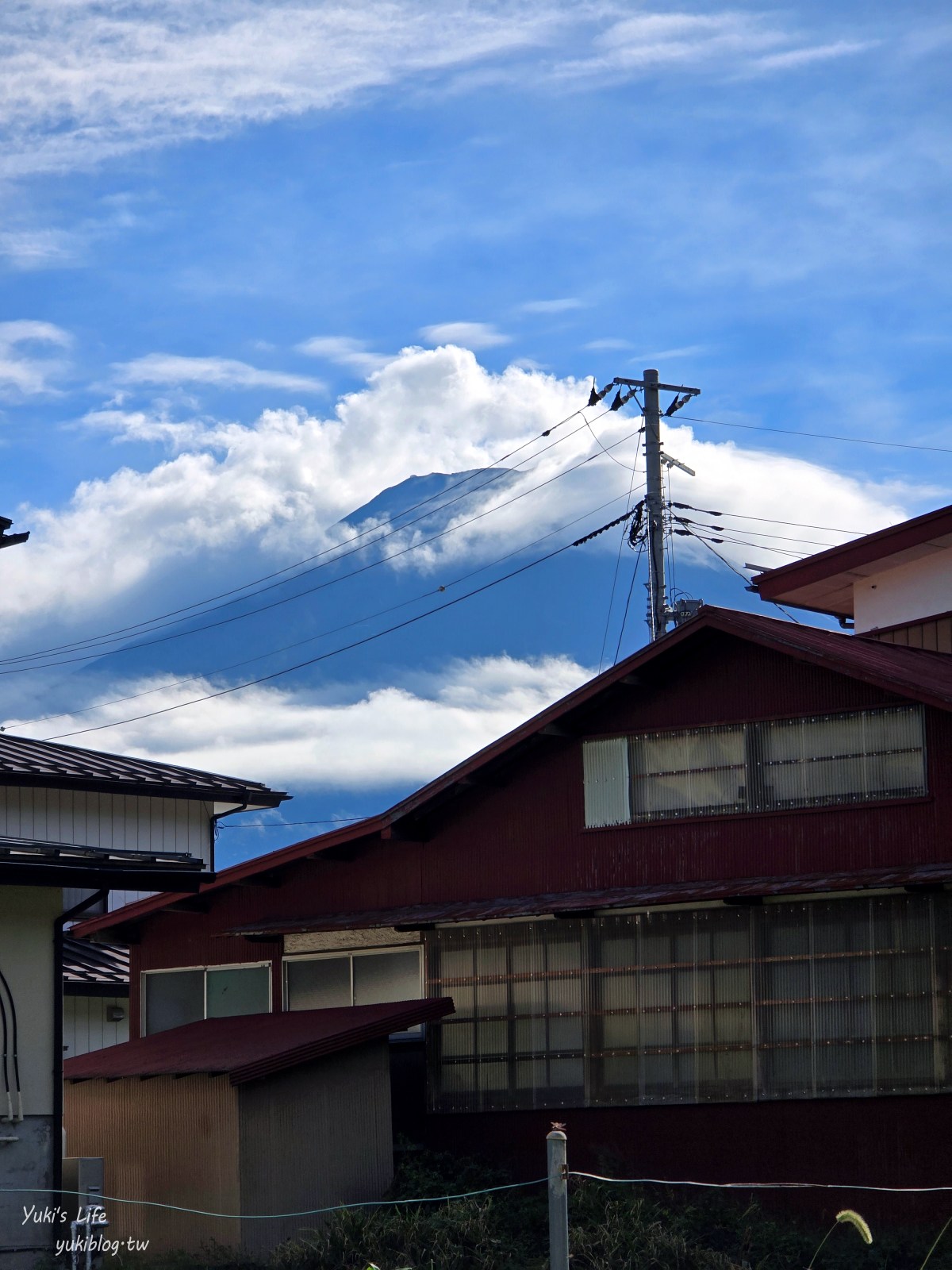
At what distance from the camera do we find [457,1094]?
20578 mm

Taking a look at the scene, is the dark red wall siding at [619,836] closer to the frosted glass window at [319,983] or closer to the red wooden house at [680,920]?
the red wooden house at [680,920]

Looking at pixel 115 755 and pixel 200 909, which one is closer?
pixel 115 755

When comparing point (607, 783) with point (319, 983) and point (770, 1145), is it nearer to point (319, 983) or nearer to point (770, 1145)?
point (770, 1145)

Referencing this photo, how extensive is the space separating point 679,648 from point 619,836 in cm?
234

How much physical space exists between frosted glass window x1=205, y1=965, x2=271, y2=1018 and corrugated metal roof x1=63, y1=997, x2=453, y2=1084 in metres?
0.74

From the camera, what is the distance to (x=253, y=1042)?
63.7ft

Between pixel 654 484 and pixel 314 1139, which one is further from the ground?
pixel 654 484

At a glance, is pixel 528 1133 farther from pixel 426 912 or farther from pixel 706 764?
pixel 706 764

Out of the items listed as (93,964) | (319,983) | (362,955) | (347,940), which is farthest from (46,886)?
(93,964)

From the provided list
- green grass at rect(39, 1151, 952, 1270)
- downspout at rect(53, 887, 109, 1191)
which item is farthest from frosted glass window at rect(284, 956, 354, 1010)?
downspout at rect(53, 887, 109, 1191)

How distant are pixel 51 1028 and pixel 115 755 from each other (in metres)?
3.35

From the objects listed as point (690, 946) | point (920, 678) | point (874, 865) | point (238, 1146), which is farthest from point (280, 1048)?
point (920, 678)

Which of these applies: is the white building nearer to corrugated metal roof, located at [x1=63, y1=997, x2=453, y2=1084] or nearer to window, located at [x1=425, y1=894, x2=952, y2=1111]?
corrugated metal roof, located at [x1=63, y1=997, x2=453, y2=1084]

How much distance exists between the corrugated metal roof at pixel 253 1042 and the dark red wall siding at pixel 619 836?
1536mm
